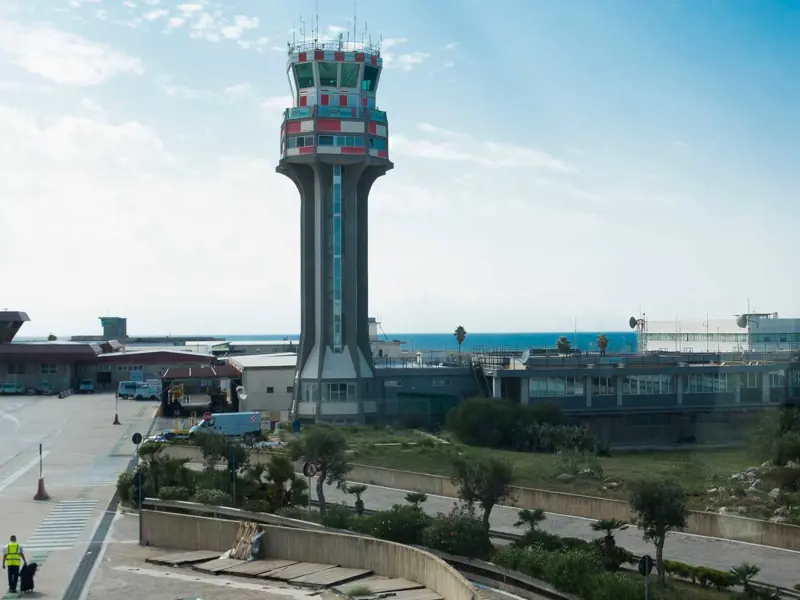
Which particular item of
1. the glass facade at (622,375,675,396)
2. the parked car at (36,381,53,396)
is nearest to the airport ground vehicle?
the glass facade at (622,375,675,396)

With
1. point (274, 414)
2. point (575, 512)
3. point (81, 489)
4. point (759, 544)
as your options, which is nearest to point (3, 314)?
point (274, 414)

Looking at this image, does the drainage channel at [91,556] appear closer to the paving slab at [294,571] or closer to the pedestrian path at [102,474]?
the pedestrian path at [102,474]

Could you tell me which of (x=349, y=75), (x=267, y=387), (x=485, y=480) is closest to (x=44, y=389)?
(x=267, y=387)

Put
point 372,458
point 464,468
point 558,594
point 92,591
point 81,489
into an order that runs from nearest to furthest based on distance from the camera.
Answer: point 558,594, point 92,591, point 464,468, point 81,489, point 372,458

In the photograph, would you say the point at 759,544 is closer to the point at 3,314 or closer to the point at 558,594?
the point at 558,594

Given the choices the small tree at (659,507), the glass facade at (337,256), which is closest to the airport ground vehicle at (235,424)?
the glass facade at (337,256)

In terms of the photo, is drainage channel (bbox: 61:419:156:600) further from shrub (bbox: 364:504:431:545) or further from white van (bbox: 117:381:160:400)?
white van (bbox: 117:381:160:400)
